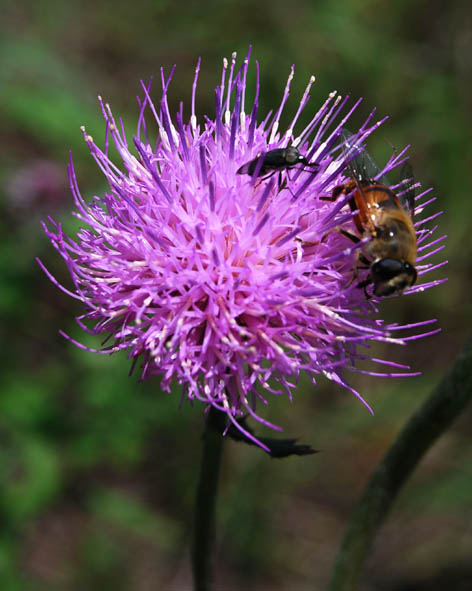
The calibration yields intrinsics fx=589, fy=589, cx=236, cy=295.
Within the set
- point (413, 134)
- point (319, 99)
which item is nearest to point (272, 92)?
point (319, 99)

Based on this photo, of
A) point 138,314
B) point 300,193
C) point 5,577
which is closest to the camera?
point 138,314

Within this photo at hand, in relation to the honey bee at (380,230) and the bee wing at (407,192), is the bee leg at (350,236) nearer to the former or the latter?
the honey bee at (380,230)

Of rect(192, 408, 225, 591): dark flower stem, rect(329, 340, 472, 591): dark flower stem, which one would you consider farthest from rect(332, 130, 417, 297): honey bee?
rect(192, 408, 225, 591): dark flower stem

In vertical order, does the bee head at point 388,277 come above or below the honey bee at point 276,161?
below

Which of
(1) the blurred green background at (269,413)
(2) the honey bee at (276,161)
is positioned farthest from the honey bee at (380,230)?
(1) the blurred green background at (269,413)

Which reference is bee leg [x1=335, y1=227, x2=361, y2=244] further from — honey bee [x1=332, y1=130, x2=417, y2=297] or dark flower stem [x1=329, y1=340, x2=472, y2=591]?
dark flower stem [x1=329, y1=340, x2=472, y2=591]

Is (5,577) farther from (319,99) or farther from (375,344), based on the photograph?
(319,99)
